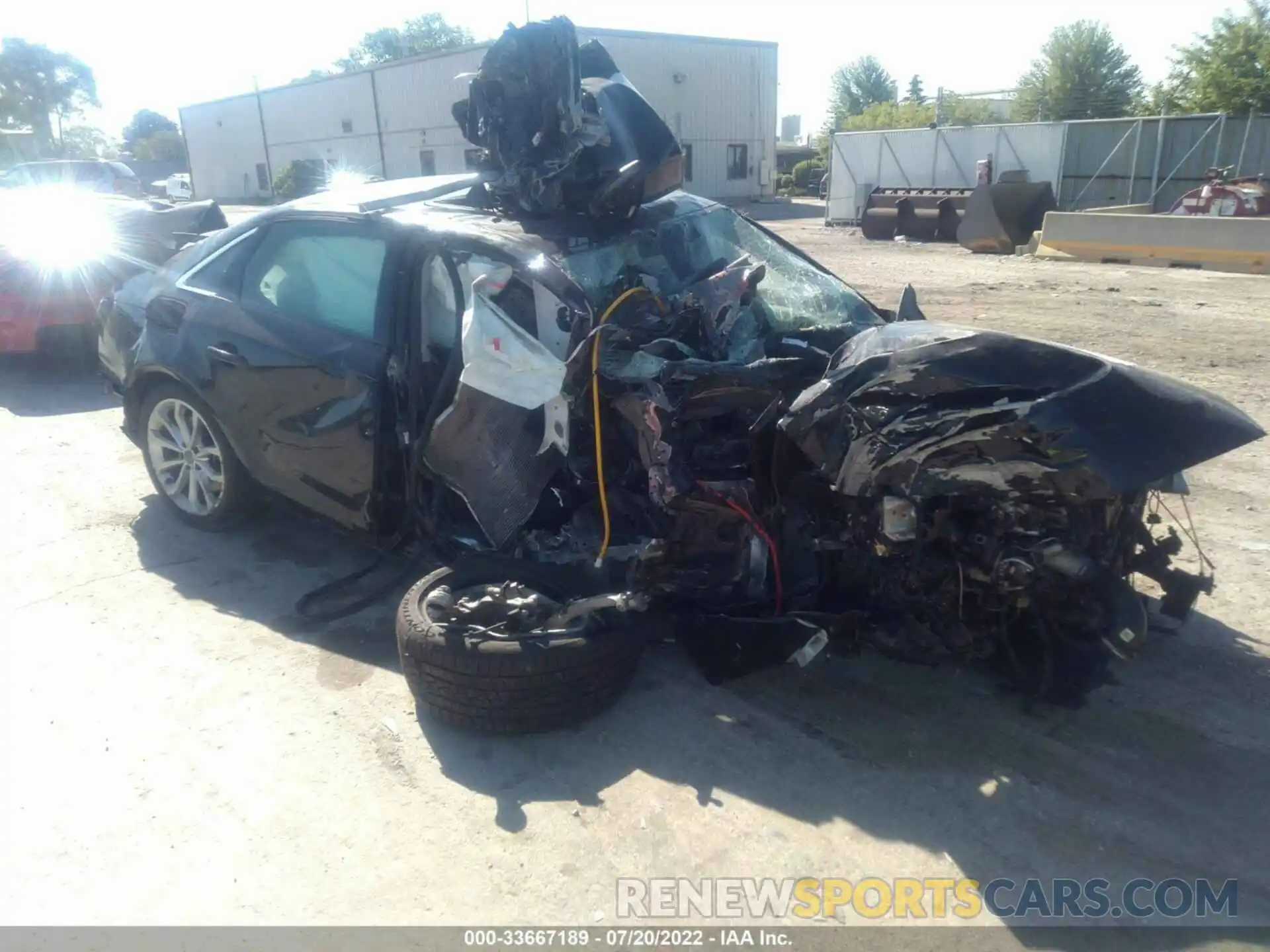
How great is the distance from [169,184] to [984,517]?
1871 inches

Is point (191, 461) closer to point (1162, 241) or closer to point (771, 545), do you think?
point (771, 545)

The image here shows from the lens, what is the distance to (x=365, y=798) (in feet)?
10.1

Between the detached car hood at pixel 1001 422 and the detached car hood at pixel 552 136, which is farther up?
the detached car hood at pixel 552 136

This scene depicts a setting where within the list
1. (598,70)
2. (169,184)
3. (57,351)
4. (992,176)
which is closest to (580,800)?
(598,70)

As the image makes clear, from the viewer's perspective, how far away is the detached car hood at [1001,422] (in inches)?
111

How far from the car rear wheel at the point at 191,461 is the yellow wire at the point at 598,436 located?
2.15 m

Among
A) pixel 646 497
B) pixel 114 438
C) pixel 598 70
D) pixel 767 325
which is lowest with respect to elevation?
pixel 114 438

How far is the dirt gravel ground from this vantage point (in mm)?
2707

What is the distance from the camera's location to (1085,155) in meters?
25.1

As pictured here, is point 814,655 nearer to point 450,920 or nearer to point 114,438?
point 450,920

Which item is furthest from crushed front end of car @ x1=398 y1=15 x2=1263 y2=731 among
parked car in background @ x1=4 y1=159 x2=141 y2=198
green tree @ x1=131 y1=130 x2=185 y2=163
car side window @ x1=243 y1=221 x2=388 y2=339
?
green tree @ x1=131 y1=130 x2=185 y2=163

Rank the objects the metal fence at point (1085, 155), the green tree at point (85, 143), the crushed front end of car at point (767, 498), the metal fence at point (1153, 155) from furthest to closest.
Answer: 1. the green tree at point (85, 143)
2. the metal fence at point (1085, 155)
3. the metal fence at point (1153, 155)
4. the crushed front end of car at point (767, 498)

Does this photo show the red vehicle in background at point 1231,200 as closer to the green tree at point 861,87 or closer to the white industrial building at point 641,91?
the white industrial building at point 641,91

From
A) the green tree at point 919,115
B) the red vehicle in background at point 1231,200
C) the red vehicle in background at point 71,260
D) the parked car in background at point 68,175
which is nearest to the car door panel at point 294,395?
Result: the red vehicle in background at point 71,260
